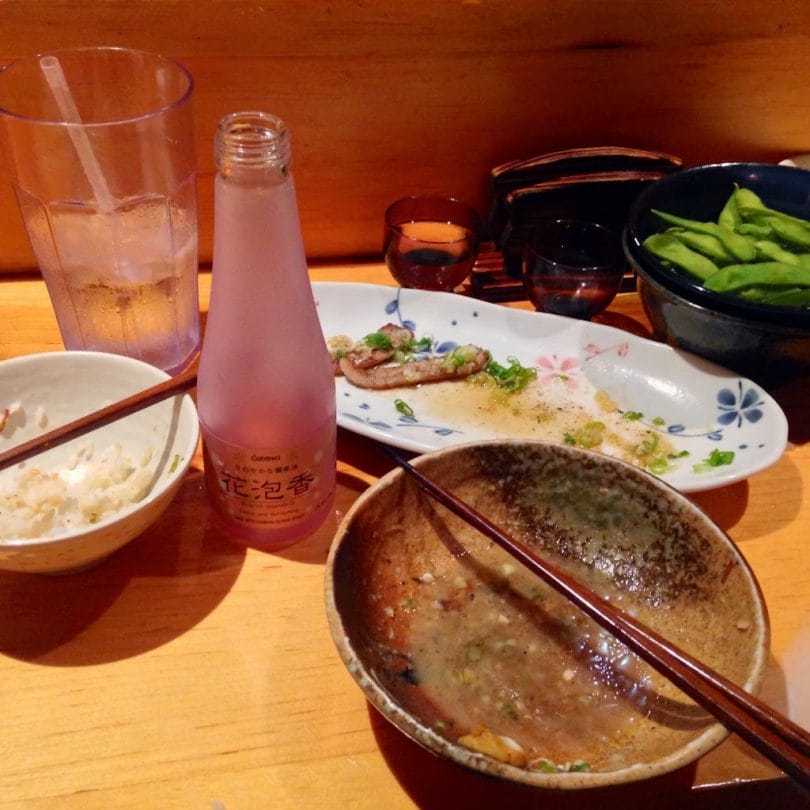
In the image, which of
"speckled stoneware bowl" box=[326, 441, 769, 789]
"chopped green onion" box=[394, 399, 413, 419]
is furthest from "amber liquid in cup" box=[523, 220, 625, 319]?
"speckled stoneware bowl" box=[326, 441, 769, 789]

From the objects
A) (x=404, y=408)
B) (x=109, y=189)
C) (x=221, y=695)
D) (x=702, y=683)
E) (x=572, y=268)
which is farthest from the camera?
(x=572, y=268)

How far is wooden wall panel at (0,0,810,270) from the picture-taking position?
1119mm

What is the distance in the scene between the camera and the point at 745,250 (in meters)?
1.14

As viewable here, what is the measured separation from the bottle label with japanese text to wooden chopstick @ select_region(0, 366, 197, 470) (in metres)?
0.08


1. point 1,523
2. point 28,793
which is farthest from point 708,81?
point 28,793

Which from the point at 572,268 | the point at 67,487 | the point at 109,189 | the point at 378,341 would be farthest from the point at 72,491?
the point at 572,268

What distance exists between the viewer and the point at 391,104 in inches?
49.3

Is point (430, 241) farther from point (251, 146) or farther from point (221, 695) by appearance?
point (221, 695)

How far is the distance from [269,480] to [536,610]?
31 cm

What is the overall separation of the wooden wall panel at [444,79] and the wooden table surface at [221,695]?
0.62m

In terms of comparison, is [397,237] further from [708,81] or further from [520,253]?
[708,81]

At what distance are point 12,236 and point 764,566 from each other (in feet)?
3.96

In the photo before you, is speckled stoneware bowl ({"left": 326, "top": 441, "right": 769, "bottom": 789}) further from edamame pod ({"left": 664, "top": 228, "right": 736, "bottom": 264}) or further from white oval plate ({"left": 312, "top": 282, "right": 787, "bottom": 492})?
edamame pod ({"left": 664, "top": 228, "right": 736, "bottom": 264})

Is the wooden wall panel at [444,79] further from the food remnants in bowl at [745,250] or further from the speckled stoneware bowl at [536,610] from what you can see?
the speckled stoneware bowl at [536,610]
